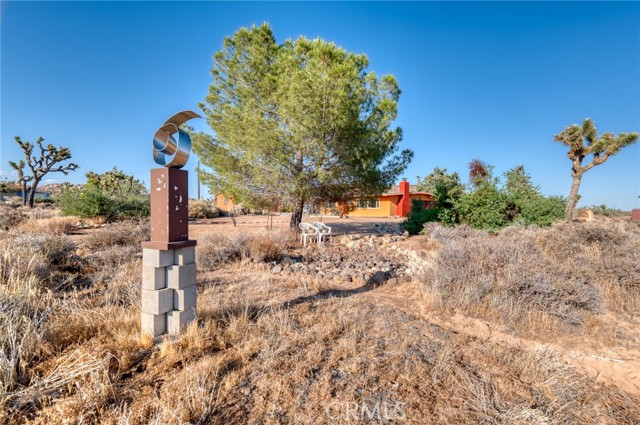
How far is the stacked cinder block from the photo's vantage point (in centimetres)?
285

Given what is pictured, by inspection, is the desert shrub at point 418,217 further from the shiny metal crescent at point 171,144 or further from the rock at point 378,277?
the shiny metal crescent at point 171,144

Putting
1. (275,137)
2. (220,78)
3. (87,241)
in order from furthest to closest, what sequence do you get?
(220,78)
(275,137)
(87,241)

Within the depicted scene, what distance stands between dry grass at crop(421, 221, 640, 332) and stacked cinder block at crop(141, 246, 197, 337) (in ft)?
11.1

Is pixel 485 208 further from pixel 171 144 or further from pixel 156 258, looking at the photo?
pixel 156 258

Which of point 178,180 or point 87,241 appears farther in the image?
point 87,241

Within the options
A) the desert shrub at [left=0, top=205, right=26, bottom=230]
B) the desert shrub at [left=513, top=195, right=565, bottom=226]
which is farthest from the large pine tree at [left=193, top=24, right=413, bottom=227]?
the desert shrub at [left=0, top=205, right=26, bottom=230]

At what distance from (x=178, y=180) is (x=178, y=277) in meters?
0.99

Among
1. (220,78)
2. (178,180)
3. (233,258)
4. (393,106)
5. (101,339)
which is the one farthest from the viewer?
(220,78)

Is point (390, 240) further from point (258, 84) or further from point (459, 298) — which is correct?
point (258, 84)

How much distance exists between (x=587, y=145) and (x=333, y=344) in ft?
59.2

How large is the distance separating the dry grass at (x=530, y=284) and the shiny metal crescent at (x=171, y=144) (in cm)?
385

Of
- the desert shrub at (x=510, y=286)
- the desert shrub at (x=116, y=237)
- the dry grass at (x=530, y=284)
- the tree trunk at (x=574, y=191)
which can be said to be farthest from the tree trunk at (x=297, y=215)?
the tree trunk at (x=574, y=191)

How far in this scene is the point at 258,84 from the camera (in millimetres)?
9805

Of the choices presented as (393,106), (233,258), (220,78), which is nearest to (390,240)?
(393,106)
